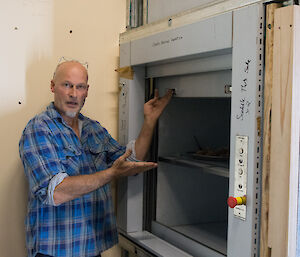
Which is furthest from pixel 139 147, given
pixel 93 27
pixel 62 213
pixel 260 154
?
pixel 260 154

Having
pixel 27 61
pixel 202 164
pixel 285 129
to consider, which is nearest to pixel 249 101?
pixel 285 129

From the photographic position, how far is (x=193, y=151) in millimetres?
2018

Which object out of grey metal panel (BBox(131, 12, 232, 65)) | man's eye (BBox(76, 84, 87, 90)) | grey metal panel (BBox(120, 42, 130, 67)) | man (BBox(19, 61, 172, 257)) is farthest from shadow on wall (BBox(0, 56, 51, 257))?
grey metal panel (BBox(131, 12, 232, 65))

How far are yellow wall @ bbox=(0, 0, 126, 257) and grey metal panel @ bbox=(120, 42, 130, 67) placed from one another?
122mm

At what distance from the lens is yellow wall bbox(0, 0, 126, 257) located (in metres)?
1.82

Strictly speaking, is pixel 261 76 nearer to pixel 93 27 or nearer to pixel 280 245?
pixel 280 245

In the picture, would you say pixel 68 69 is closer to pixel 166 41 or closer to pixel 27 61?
pixel 27 61

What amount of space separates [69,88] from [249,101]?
32.9 inches

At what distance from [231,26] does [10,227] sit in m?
1.31

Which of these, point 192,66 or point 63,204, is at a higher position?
point 192,66

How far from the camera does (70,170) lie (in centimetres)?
167

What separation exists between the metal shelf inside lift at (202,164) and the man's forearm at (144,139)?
0.33 feet

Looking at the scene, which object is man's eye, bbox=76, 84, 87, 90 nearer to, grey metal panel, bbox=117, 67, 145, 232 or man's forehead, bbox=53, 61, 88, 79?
man's forehead, bbox=53, 61, 88, 79

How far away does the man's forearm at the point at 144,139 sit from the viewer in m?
1.86
